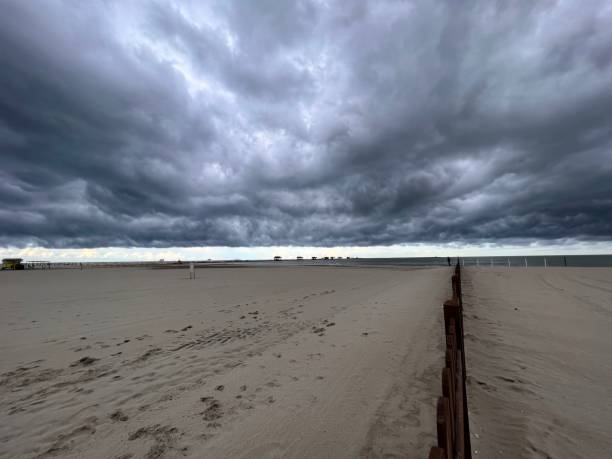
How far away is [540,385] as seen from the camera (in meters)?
4.50

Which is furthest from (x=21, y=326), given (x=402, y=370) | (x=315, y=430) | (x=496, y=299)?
(x=496, y=299)

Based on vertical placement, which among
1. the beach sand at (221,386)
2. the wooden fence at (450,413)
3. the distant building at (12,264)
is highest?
the distant building at (12,264)

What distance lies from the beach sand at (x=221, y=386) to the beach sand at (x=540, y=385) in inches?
7.2

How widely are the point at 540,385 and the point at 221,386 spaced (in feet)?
16.6

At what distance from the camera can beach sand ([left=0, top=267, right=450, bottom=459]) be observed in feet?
10.8

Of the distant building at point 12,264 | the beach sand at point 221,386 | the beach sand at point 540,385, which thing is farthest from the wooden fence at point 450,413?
the distant building at point 12,264

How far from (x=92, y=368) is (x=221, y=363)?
245 centimetres

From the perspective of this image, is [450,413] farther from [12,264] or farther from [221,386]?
[12,264]

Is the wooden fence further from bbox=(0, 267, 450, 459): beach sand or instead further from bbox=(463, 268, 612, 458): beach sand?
bbox=(463, 268, 612, 458): beach sand

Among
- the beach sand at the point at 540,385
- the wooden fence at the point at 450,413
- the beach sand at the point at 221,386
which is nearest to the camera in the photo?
the wooden fence at the point at 450,413

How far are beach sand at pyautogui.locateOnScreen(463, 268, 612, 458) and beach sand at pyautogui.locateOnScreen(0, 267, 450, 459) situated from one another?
18 cm

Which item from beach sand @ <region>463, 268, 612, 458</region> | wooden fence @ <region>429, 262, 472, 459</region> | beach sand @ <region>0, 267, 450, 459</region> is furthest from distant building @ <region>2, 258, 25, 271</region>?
wooden fence @ <region>429, 262, 472, 459</region>

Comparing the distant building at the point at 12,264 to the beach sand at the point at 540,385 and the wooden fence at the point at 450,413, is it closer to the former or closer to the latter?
the beach sand at the point at 540,385

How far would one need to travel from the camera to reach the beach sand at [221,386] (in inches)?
130
